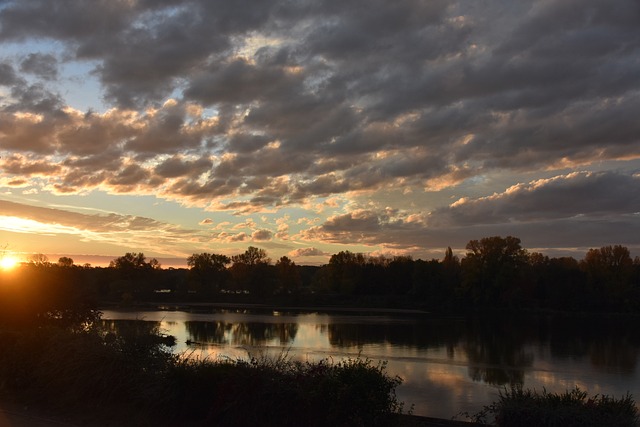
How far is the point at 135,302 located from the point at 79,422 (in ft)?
310

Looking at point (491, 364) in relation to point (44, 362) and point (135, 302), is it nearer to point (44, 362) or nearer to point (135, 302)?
point (44, 362)

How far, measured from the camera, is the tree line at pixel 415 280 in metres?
83.9

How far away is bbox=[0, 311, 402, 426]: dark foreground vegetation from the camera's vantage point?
9461 millimetres

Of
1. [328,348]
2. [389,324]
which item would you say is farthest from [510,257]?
[328,348]

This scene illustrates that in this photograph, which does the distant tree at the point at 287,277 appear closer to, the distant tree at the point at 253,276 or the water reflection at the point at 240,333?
the distant tree at the point at 253,276

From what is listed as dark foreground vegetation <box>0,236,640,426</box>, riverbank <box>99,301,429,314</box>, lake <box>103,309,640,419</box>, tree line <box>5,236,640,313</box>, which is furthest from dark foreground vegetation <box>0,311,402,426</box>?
riverbank <box>99,301,429,314</box>

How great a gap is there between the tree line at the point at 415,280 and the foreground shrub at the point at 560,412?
68724mm

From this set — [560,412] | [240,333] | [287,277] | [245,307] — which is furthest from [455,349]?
[287,277]

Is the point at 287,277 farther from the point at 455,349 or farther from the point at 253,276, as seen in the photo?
the point at 455,349

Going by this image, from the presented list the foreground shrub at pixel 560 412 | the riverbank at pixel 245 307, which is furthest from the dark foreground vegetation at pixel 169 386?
the riverbank at pixel 245 307

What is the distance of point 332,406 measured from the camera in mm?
9297

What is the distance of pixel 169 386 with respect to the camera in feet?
34.8

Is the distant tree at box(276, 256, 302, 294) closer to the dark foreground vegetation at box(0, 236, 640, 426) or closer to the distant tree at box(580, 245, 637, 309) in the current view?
the distant tree at box(580, 245, 637, 309)

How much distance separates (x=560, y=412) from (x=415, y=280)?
290 feet
